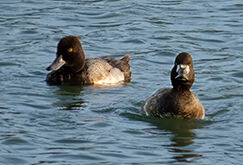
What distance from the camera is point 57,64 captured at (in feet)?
50.7

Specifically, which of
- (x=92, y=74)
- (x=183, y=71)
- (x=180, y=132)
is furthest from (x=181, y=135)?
(x=92, y=74)

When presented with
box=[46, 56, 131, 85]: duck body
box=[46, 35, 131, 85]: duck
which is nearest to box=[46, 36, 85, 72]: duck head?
box=[46, 35, 131, 85]: duck

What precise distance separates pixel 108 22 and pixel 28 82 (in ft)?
20.5

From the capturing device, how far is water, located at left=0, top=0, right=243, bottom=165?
10711 mm

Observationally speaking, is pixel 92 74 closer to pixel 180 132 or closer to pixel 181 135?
pixel 180 132

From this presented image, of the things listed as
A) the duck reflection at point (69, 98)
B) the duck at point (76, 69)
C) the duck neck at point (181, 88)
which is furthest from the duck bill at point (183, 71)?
the duck at point (76, 69)

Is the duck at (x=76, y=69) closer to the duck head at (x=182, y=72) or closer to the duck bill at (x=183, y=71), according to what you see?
the duck head at (x=182, y=72)

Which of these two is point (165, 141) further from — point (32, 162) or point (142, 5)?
point (142, 5)

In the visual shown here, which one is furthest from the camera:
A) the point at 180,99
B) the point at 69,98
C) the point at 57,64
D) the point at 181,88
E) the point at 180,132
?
the point at 57,64

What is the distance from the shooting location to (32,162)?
995 cm

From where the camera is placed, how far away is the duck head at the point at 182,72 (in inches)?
480

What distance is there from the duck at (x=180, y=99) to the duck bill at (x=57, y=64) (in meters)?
3.45

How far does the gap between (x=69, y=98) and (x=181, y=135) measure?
3.47 metres

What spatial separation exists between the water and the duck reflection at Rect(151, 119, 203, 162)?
17 mm
